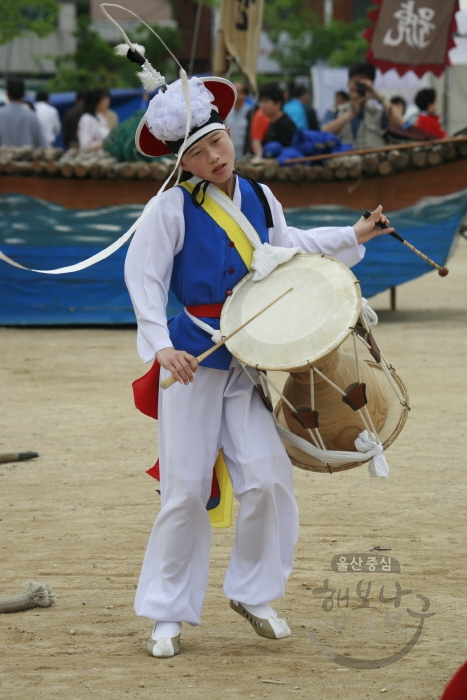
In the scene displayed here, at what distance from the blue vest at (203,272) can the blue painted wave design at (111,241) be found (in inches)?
237

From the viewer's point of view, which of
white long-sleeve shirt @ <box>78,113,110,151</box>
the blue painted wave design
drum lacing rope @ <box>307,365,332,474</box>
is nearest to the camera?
drum lacing rope @ <box>307,365,332,474</box>

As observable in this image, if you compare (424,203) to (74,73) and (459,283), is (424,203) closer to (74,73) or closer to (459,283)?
(459,283)

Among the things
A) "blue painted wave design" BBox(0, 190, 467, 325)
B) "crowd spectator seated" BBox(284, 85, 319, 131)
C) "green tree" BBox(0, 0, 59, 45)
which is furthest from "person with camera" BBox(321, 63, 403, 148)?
"green tree" BBox(0, 0, 59, 45)

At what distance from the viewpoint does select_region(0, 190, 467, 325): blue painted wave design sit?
368 inches

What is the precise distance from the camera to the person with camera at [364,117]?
31.6 feet

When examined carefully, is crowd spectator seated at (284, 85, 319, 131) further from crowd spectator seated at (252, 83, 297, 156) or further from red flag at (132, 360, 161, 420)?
red flag at (132, 360, 161, 420)

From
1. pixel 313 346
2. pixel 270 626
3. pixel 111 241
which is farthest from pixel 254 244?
pixel 111 241

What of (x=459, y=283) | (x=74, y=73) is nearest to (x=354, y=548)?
(x=459, y=283)

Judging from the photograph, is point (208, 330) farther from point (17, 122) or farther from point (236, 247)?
point (17, 122)

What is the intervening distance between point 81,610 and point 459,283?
9.24 meters

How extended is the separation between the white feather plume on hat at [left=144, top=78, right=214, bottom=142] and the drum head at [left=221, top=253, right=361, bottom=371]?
47 centimetres

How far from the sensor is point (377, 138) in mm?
9680

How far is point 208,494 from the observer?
3330 mm

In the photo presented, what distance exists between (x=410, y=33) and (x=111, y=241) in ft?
11.8
